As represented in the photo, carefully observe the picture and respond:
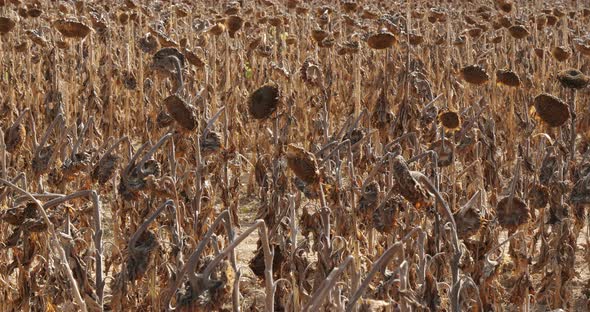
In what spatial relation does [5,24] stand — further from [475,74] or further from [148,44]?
[475,74]

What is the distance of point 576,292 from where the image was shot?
11.7 feet

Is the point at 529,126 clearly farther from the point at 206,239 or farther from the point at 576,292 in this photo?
the point at 206,239

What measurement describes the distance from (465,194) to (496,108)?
2137 mm

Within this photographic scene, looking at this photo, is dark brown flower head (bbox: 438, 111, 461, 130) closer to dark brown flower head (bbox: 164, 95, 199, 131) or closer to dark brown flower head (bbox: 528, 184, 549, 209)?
dark brown flower head (bbox: 528, 184, 549, 209)

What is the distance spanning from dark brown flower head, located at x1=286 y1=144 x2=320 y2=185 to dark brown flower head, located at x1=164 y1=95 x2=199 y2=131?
1.59 feet

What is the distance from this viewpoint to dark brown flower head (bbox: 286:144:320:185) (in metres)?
2.09

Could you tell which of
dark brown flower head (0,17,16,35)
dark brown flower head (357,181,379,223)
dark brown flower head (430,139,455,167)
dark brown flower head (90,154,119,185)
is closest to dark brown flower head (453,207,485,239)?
dark brown flower head (357,181,379,223)

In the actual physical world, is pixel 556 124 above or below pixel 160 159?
above

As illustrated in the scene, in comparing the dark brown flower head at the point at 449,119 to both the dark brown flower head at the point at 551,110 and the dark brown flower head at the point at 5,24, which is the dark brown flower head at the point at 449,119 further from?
the dark brown flower head at the point at 5,24

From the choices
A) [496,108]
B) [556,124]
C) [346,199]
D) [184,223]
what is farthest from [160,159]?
[496,108]

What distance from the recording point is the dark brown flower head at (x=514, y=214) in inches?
94.0

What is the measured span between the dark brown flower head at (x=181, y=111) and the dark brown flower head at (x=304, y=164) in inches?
19.1

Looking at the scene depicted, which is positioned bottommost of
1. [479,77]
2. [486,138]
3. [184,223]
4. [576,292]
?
[576,292]

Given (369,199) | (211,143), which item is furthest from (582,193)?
(211,143)
